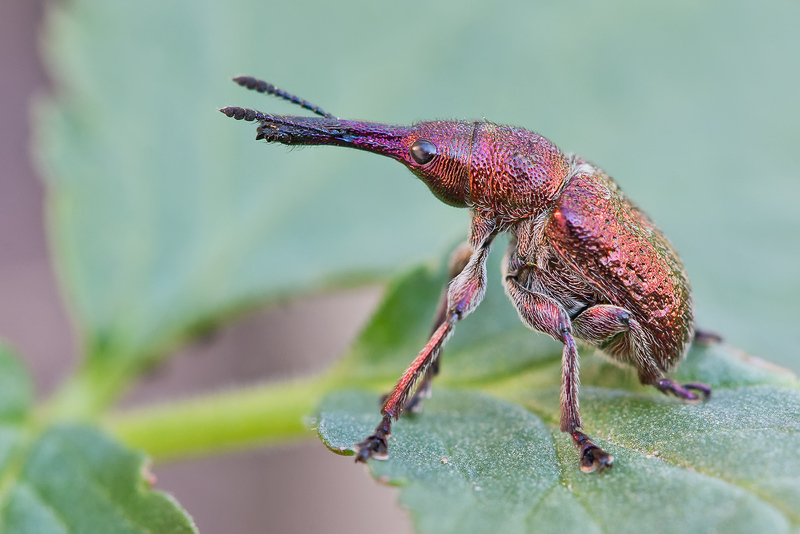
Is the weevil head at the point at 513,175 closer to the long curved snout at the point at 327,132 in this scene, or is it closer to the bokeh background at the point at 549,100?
the long curved snout at the point at 327,132

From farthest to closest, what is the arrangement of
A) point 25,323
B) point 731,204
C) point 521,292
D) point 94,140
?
point 25,323 < point 731,204 < point 94,140 < point 521,292

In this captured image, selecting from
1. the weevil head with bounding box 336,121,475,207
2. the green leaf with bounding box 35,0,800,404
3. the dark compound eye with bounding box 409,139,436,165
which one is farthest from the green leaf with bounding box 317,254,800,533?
the green leaf with bounding box 35,0,800,404

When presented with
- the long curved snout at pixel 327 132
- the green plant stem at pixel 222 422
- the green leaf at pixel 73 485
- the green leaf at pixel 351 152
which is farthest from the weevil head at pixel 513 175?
the green leaf at pixel 73 485

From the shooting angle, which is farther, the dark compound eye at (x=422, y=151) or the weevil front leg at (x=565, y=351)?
the dark compound eye at (x=422, y=151)

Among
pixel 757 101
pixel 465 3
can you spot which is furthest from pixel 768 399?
pixel 465 3

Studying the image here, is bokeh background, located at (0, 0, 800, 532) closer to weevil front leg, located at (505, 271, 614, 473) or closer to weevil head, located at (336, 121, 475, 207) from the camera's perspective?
weevil head, located at (336, 121, 475, 207)

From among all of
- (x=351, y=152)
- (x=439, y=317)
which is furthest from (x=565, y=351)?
(x=351, y=152)

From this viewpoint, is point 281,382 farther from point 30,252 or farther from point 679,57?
point 30,252
